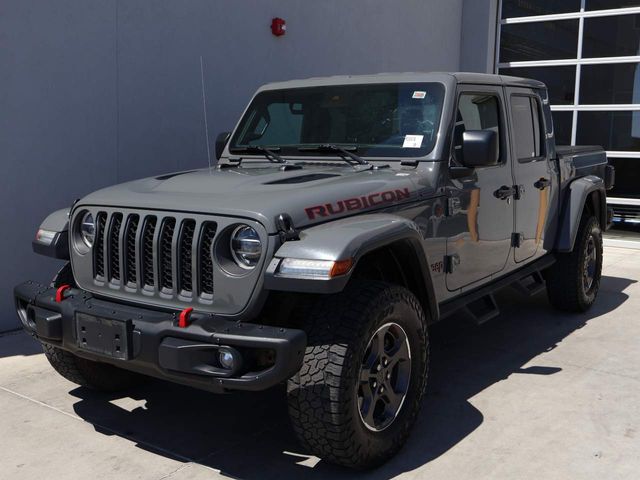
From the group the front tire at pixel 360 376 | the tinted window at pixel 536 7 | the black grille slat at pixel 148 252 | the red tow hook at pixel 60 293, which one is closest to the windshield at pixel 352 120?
the front tire at pixel 360 376

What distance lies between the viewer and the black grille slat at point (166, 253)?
3.32 meters

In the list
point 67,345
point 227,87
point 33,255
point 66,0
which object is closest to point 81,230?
point 67,345

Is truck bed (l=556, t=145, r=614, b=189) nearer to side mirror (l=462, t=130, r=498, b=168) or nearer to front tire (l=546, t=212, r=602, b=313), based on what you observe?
front tire (l=546, t=212, r=602, b=313)

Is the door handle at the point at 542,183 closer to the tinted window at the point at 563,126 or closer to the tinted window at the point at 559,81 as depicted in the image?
the tinted window at the point at 563,126

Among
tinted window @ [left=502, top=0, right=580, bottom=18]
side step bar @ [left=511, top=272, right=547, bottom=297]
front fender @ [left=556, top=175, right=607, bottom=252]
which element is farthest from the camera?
tinted window @ [left=502, top=0, right=580, bottom=18]

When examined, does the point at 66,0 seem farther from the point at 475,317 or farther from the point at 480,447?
the point at 480,447

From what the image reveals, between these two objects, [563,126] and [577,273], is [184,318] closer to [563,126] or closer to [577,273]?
[577,273]

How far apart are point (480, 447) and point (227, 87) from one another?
459 cm

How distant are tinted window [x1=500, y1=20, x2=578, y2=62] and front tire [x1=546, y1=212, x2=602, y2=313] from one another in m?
5.20

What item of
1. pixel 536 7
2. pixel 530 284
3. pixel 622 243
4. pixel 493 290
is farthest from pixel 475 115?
pixel 536 7

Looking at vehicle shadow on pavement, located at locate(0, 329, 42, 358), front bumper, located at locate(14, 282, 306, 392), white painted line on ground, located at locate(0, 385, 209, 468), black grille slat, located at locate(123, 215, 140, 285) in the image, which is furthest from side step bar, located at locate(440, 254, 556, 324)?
vehicle shadow on pavement, located at locate(0, 329, 42, 358)

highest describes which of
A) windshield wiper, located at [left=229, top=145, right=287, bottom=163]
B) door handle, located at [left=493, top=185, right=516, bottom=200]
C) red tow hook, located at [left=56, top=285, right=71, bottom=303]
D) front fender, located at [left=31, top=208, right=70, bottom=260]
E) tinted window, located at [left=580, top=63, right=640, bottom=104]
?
tinted window, located at [left=580, top=63, right=640, bottom=104]

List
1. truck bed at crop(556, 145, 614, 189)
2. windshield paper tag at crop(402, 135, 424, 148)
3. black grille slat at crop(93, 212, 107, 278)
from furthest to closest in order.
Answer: truck bed at crop(556, 145, 614, 189), windshield paper tag at crop(402, 135, 424, 148), black grille slat at crop(93, 212, 107, 278)

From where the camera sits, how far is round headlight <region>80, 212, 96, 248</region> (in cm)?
370
